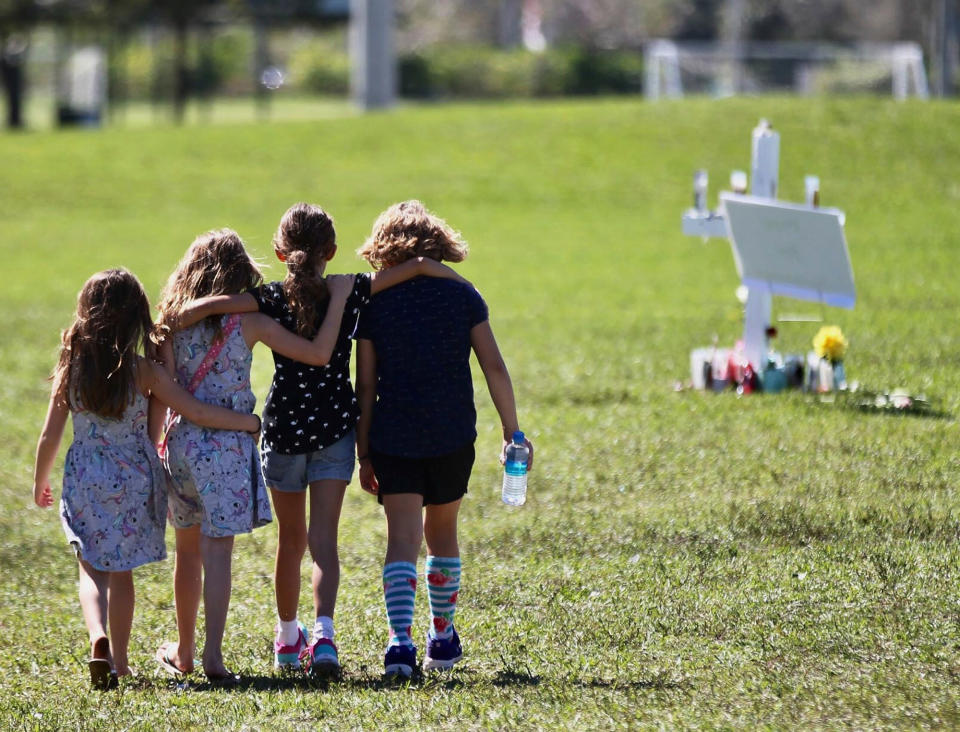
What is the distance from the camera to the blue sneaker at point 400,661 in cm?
480

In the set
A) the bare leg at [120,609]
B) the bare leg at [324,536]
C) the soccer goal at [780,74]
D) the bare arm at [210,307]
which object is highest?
the soccer goal at [780,74]

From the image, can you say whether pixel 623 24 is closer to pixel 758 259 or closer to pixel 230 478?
pixel 758 259

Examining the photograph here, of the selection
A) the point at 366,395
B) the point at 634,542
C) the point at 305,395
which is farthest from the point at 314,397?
the point at 634,542

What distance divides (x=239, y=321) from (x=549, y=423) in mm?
4455

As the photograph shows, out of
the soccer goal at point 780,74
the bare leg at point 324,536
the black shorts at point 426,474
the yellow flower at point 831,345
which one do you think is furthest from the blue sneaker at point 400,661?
the soccer goal at point 780,74

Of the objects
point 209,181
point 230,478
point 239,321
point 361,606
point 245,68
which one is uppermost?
point 245,68

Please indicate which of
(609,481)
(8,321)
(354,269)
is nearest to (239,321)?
(609,481)

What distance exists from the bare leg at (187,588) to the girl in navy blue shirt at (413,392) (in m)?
0.70

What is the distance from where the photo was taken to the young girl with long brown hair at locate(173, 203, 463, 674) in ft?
15.8

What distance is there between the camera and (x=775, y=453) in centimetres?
769

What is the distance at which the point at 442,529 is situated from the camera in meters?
5.00

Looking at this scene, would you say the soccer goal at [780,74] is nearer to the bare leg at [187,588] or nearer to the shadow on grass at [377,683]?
the bare leg at [187,588]

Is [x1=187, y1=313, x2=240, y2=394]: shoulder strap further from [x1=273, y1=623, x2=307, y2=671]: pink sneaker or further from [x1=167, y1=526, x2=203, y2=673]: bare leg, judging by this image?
[x1=273, y1=623, x2=307, y2=671]: pink sneaker

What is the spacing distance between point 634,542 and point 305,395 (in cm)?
207
